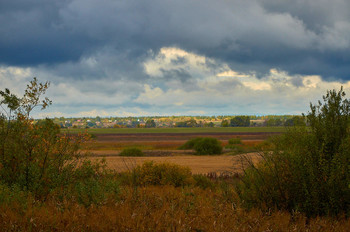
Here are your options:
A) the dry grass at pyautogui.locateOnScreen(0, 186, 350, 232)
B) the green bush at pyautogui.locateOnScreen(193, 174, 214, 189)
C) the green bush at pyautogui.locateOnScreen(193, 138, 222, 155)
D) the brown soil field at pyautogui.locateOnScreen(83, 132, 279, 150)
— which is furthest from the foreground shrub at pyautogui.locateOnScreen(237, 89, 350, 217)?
the green bush at pyautogui.locateOnScreen(193, 138, 222, 155)

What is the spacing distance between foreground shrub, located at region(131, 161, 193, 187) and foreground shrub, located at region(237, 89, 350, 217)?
21.6 ft

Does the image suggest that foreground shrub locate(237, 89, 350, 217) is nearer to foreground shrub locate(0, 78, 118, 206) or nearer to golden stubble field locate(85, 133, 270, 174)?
golden stubble field locate(85, 133, 270, 174)

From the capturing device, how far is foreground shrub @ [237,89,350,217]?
29.4ft

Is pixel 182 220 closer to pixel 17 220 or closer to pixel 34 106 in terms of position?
pixel 17 220

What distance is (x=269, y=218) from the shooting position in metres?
8.35

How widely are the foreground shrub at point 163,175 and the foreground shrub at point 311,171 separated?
21.6 feet

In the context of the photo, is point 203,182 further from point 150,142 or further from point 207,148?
point 150,142

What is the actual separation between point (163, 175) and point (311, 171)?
Result: 9.39m

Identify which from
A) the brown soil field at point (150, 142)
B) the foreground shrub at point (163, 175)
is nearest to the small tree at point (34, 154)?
the foreground shrub at point (163, 175)

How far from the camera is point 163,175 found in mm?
17172

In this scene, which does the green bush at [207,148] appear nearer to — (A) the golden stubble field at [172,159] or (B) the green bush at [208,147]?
(B) the green bush at [208,147]

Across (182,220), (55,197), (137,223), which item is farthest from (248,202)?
(55,197)

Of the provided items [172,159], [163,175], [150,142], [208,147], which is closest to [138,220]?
[163,175]

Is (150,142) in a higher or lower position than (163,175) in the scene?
lower
